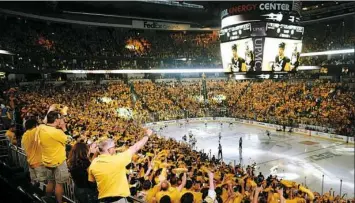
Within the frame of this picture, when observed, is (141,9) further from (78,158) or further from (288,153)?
(78,158)

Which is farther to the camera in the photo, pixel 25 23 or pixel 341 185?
Result: pixel 25 23

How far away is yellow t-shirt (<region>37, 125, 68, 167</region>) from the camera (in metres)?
4.95

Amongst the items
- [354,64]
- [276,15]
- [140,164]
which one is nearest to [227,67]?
[276,15]

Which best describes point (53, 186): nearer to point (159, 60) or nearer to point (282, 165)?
point (282, 165)

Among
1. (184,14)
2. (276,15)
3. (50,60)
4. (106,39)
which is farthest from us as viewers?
(106,39)

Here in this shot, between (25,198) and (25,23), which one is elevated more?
(25,23)

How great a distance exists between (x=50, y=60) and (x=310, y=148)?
26545 millimetres

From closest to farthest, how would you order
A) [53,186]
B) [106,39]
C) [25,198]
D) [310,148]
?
[25,198], [53,186], [310,148], [106,39]

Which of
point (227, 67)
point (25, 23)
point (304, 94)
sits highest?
point (25, 23)

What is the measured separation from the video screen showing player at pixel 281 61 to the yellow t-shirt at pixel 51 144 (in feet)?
30.2

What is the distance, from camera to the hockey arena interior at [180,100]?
6004mm

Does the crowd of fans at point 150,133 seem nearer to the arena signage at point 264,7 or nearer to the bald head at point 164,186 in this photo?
the bald head at point 164,186

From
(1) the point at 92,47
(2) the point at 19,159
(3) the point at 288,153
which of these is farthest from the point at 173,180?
(1) the point at 92,47

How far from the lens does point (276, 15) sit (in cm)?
1130
